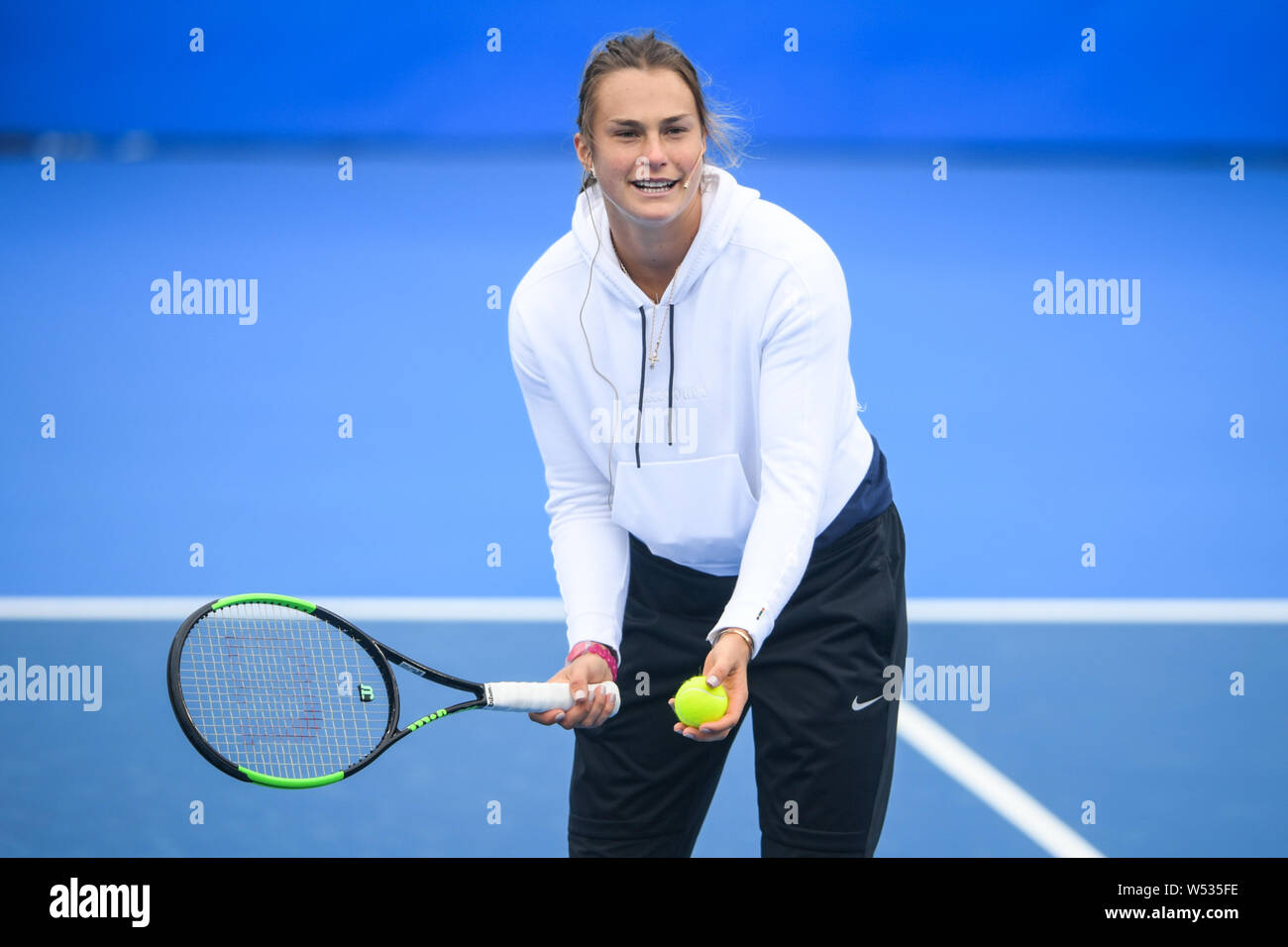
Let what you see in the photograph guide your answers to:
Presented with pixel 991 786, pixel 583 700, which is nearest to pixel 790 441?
pixel 583 700

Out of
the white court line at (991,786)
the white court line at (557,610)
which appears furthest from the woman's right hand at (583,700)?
the white court line at (557,610)

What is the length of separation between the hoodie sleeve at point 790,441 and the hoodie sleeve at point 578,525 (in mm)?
276

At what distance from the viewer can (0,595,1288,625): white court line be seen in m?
5.47

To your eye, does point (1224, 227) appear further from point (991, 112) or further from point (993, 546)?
point (993, 546)

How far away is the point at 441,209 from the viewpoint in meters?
10.8

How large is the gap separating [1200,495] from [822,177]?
5133mm

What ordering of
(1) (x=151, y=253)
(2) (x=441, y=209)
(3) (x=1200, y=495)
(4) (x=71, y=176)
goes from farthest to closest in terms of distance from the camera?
(4) (x=71, y=176) < (2) (x=441, y=209) < (1) (x=151, y=253) < (3) (x=1200, y=495)

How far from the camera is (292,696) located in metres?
3.70

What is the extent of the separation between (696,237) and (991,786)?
7.19 feet

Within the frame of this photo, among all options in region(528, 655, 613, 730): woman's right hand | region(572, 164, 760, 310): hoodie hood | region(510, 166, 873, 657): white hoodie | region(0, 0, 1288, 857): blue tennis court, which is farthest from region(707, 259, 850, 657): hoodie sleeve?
region(0, 0, 1288, 857): blue tennis court

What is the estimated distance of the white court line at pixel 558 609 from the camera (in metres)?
5.47

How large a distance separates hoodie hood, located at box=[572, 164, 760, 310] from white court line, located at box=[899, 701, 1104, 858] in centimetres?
179

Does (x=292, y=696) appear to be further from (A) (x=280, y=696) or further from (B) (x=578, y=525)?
(B) (x=578, y=525)

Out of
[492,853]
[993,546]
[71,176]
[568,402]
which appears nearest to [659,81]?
[568,402]
